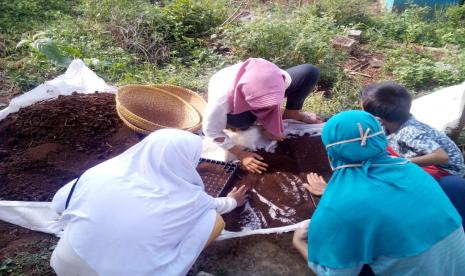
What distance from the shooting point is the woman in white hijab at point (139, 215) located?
187 centimetres

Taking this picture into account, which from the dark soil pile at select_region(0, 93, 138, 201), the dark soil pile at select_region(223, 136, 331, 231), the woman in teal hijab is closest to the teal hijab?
the woman in teal hijab

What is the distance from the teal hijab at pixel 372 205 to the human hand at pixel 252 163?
1.20 m

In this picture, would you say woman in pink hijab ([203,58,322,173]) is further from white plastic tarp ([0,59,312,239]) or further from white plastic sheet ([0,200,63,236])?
white plastic sheet ([0,200,63,236])

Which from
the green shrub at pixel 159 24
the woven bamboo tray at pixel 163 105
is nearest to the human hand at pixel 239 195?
the woven bamboo tray at pixel 163 105

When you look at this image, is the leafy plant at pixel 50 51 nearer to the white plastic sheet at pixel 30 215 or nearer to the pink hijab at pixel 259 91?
the white plastic sheet at pixel 30 215

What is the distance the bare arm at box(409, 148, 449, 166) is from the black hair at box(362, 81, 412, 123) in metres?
0.25

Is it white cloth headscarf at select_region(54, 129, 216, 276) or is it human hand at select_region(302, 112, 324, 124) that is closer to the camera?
white cloth headscarf at select_region(54, 129, 216, 276)

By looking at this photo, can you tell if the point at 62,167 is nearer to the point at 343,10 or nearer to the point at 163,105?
the point at 163,105

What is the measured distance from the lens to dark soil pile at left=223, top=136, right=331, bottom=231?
2.71m

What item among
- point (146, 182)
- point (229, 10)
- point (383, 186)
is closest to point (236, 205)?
point (146, 182)

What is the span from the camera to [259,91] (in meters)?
2.69

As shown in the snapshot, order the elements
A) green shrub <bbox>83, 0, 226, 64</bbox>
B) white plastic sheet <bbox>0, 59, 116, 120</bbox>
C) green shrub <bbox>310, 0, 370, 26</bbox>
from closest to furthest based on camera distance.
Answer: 1. white plastic sheet <bbox>0, 59, 116, 120</bbox>
2. green shrub <bbox>83, 0, 226, 64</bbox>
3. green shrub <bbox>310, 0, 370, 26</bbox>

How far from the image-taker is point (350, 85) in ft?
14.5

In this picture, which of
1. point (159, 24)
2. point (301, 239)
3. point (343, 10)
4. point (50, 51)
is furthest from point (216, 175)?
Answer: point (343, 10)
